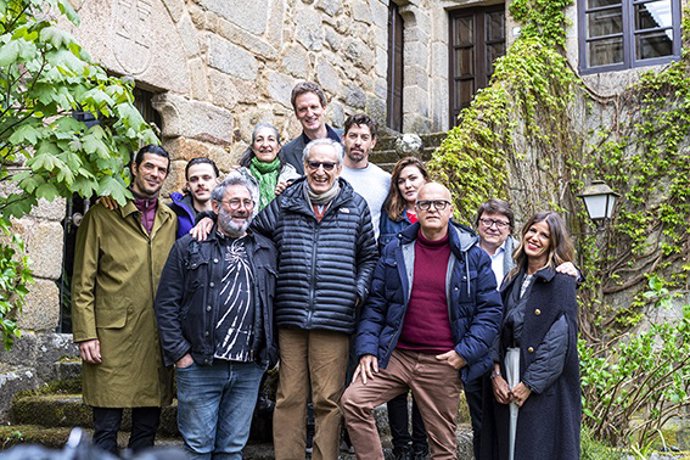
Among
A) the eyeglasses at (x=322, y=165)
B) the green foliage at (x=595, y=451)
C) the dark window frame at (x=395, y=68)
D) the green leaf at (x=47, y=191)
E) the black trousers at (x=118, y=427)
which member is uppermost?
the dark window frame at (x=395, y=68)

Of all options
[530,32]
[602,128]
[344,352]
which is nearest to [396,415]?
[344,352]

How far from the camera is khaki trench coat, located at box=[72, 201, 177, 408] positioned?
348 cm

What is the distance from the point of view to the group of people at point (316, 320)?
3436 mm

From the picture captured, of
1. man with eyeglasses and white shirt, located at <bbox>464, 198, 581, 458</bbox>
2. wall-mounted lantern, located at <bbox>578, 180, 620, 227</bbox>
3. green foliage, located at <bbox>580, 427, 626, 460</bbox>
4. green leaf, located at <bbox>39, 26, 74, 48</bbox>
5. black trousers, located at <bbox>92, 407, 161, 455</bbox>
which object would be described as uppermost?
green leaf, located at <bbox>39, 26, 74, 48</bbox>

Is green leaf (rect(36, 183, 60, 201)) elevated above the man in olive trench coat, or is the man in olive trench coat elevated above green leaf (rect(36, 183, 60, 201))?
green leaf (rect(36, 183, 60, 201))

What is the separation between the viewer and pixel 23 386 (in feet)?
15.5

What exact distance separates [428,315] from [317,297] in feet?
1.62

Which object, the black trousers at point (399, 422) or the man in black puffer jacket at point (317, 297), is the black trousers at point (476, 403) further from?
the man in black puffer jacket at point (317, 297)

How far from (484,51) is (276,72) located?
4.51m

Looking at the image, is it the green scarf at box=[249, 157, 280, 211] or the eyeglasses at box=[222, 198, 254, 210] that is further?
the green scarf at box=[249, 157, 280, 211]

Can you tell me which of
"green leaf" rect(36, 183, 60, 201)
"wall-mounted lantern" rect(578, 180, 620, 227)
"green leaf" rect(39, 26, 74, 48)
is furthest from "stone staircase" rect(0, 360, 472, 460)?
"wall-mounted lantern" rect(578, 180, 620, 227)

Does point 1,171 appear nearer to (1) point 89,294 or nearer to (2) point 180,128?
(1) point 89,294

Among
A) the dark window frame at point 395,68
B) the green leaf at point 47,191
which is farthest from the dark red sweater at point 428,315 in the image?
the dark window frame at point 395,68

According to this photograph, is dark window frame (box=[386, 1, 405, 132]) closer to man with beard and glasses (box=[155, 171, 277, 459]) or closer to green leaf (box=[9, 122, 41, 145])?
man with beard and glasses (box=[155, 171, 277, 459])
